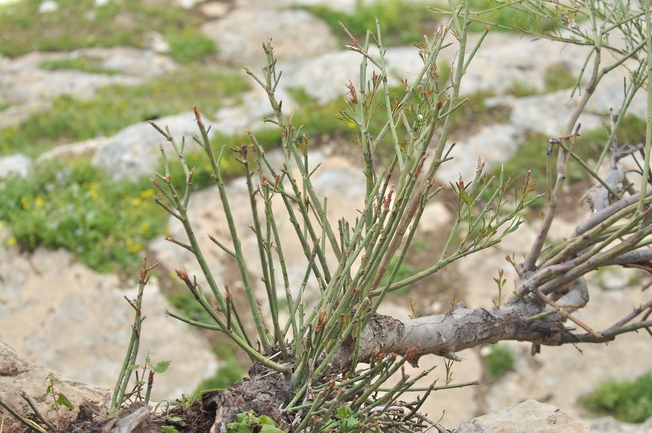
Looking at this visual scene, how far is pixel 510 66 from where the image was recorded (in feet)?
25.3

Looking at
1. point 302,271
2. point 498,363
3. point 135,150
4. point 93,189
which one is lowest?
point 498,363

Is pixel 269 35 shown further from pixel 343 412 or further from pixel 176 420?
pixel 343 412

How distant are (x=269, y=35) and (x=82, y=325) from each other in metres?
6.26

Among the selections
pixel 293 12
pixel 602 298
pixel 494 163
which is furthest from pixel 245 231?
pixel 293 12

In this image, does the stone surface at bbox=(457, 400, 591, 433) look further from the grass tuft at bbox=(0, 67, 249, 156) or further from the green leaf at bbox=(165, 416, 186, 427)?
the grass tuft at bbox=(0, 67, 249, 156)

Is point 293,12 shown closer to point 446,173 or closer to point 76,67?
point 76,67

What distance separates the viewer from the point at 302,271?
5746 millimetres

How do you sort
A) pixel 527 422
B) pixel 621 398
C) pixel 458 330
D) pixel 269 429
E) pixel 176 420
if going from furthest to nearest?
pixel 621 398, pixel 458 330, pixel 527 422, pixel 176 420, pixel 269 429

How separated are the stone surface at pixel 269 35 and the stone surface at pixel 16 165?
414 centimetres

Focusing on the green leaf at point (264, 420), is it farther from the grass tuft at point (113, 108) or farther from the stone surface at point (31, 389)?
the grass tuft at point (113, 108)

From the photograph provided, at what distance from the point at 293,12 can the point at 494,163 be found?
225 inches

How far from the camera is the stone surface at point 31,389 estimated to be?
6.39 ft

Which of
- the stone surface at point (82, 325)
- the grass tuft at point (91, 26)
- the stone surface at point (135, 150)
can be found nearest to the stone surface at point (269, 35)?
the grass tuft at point (91, 26)

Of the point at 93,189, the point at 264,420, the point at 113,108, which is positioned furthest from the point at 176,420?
the point at 113,108
